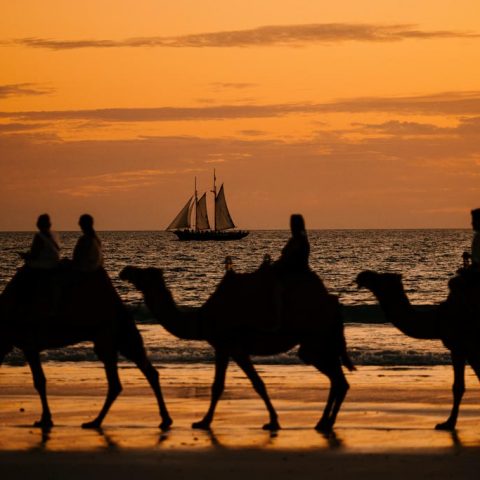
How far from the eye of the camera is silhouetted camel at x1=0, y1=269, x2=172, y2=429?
1616cm

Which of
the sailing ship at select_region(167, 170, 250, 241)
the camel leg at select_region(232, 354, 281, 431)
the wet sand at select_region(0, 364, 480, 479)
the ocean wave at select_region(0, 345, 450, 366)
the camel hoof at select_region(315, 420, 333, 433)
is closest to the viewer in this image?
the wet sand at select_region(0, 364, 480, 479)

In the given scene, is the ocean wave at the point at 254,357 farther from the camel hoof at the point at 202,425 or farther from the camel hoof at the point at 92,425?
the camel hoof at the point at 92,425

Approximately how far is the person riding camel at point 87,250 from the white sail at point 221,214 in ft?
520

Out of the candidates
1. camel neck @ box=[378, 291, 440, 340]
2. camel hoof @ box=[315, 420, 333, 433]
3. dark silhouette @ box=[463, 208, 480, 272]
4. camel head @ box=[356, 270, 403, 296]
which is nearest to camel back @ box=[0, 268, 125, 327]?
camel hoof @ box=[315, 420, 333, 433]

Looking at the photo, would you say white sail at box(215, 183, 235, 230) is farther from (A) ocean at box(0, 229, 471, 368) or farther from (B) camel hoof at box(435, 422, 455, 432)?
(B) camel hoof at box(435, 422, 455, 432)

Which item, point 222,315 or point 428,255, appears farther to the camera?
point 428,255

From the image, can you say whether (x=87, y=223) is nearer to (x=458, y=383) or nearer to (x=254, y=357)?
(x=458, y=383)

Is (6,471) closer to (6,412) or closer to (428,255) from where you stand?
(6,412)

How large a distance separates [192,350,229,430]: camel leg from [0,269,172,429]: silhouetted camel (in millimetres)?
418

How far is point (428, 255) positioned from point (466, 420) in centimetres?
11379

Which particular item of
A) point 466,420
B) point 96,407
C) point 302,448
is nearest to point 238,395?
point 96,407

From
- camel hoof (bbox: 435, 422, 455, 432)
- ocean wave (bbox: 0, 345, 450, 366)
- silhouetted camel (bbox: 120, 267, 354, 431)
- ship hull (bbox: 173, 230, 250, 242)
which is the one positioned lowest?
ship hull (bbox: 173, 230, 250, 242)

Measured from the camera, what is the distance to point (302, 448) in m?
14.5

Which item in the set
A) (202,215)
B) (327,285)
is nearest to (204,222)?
(202,215)
